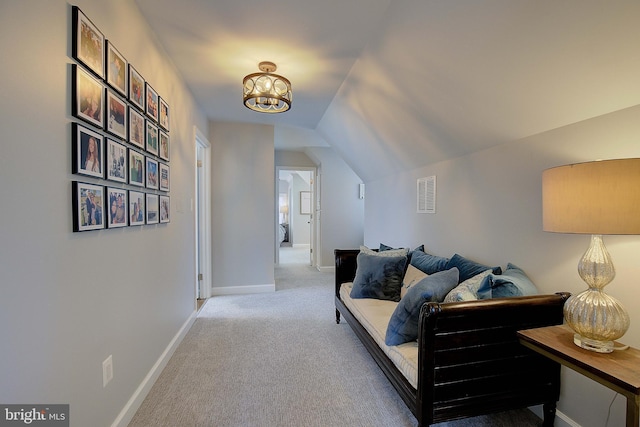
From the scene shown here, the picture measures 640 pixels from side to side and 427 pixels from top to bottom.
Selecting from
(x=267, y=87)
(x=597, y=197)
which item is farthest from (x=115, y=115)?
(x=597, y=197)

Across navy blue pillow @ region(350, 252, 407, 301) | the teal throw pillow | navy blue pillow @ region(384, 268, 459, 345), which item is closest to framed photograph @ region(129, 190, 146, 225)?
navy blue pillow @ region(384, 268, 459, 345)

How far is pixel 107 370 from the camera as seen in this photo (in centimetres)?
144

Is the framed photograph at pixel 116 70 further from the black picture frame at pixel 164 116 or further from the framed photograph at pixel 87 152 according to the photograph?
the black picture frame at pixel 164 116

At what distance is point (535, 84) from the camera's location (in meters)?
1.47

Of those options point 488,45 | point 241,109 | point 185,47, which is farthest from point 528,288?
point 241,109

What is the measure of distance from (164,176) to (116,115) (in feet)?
2.53

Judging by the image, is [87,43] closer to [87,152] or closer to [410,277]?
[87,152]

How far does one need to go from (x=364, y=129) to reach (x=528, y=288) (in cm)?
219

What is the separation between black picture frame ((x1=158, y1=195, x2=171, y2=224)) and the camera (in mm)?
2160

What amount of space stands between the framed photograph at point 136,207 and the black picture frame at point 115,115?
0.34 m

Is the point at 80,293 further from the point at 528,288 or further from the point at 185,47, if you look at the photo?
the point at 528,288

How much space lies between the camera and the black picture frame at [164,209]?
2.16 m

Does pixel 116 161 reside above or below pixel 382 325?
above

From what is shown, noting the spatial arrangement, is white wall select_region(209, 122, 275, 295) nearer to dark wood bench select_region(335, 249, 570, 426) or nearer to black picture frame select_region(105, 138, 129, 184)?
black picture frame select_region(105, 138, 129, 184)
